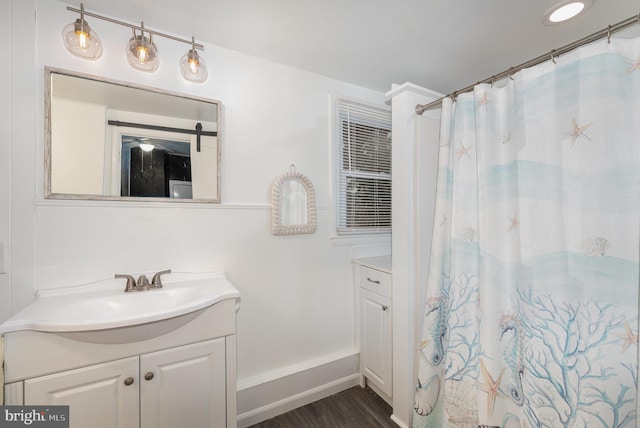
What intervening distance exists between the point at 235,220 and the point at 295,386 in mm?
1193

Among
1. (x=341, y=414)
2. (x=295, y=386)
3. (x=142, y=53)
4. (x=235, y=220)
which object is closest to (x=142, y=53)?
(x=142, y=53)

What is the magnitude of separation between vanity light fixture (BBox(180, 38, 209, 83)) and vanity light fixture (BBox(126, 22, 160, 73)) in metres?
0.13

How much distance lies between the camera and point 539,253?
1032mm

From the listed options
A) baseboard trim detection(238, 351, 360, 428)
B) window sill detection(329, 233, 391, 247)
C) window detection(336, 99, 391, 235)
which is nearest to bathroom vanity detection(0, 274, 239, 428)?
baseboard trim detection(238, 351, 360, 428)

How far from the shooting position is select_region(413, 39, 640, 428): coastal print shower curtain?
33.6 inches

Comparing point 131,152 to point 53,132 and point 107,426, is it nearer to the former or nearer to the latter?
point 53,132

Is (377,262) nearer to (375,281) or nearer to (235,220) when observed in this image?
(375,281)

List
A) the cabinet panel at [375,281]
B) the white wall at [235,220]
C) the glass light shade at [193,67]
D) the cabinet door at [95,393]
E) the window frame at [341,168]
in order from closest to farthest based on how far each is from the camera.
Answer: the cabinet door at [95,393], the white wall at [235,220], the glass light shade at [193,67], the cabinet panel at [375,281], the window frame at [341,168]

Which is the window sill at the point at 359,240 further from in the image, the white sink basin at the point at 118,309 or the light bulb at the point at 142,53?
the light bulb at the point at 142,53

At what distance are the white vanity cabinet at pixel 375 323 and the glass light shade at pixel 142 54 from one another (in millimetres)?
1788

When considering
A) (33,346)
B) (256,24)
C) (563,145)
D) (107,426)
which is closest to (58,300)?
(33,346)

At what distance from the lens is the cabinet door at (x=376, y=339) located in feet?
5.51

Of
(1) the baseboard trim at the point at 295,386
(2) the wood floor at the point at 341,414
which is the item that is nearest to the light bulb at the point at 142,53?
(1) the baseboard trim at the point at 295,386

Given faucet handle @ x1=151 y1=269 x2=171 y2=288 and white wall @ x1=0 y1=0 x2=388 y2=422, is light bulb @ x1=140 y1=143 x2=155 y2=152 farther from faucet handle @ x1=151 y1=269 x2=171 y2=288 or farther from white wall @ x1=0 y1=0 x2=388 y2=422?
faucet handle @ x1=151 y1=269 x2=171 y2=288
